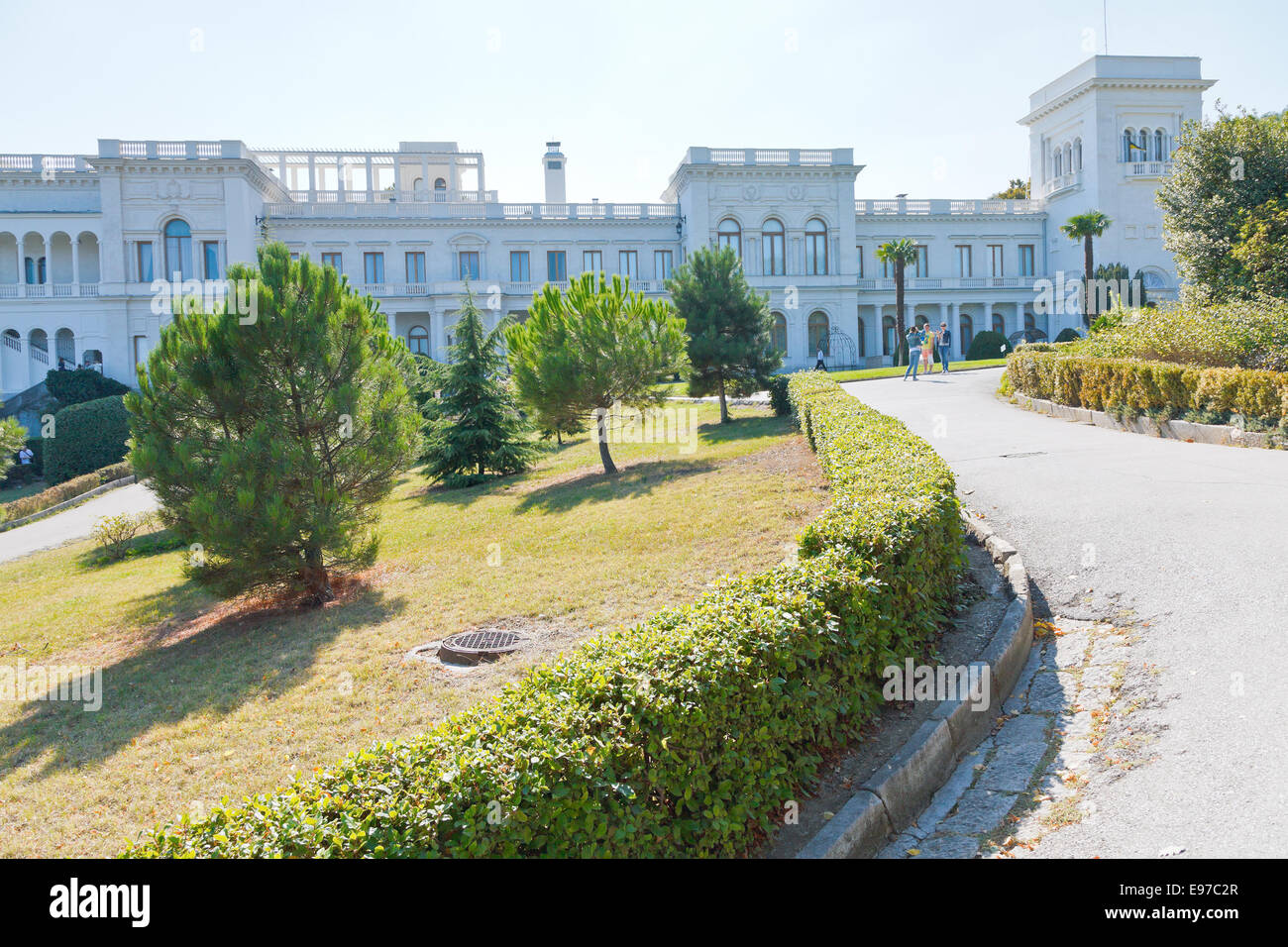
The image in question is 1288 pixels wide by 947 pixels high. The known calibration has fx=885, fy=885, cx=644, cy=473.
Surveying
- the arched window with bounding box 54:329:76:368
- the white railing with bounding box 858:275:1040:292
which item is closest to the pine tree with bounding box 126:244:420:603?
the arched window with bounding box 54:329:76:368

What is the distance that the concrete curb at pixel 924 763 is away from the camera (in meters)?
4.12

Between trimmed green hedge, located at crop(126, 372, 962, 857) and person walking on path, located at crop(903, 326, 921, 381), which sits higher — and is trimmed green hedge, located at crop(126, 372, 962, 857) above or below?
below

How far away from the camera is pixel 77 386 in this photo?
129 feet

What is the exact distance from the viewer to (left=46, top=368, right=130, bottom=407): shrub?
39281 mm

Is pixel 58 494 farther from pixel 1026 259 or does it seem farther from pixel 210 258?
pixel 1026 259

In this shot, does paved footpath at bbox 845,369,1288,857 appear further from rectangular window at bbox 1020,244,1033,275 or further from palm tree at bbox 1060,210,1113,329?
rectangular window at bbox 1020,244,1033,275

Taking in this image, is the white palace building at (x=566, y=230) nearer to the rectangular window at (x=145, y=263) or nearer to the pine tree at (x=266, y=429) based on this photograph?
the rectangular window at (x=145, y=263)

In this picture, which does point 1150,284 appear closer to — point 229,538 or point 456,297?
point 456,297

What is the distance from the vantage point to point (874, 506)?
266 inches

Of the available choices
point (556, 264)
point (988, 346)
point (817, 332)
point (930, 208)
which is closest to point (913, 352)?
point (988, 346)

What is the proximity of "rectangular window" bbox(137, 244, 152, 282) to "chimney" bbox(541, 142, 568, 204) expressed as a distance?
75.3 feet

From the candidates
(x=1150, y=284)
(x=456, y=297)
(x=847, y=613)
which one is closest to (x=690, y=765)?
(x=847, y=613)

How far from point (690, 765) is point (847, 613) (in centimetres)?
170

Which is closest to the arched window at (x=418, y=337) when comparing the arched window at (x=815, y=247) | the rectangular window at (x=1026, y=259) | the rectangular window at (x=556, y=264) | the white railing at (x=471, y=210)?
the white railing at (x=471, y=210)
